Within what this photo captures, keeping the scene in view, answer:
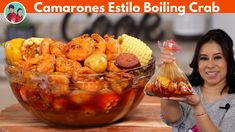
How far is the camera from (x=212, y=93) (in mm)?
1105

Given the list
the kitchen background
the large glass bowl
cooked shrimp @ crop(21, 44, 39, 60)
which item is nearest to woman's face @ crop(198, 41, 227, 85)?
the large glass bowl

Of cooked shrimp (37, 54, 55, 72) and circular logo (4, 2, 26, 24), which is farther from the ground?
circular logo (4, 2, 26, 24)

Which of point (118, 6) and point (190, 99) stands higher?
point (118, 6)

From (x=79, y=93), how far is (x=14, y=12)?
1.45 ft

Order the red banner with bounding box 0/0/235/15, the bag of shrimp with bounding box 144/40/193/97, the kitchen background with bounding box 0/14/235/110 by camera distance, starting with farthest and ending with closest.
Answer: the kitchen background with bounding box 0/14/235/110, the red banner with bounding box 0/0/235/15, the bag of shrimp with bounding box 144/40/193/97

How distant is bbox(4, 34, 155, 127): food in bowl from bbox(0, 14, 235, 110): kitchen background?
30.1 inches

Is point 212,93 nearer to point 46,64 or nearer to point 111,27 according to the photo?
point 46,64

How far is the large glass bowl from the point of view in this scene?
1040 millimetres

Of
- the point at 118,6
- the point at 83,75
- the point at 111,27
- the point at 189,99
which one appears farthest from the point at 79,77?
the point at 111,27

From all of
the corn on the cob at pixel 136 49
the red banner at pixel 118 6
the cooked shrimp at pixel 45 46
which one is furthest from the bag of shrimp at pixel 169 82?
the red banner at pixel 118 6

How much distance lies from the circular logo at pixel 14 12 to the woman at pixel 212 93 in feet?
1.69

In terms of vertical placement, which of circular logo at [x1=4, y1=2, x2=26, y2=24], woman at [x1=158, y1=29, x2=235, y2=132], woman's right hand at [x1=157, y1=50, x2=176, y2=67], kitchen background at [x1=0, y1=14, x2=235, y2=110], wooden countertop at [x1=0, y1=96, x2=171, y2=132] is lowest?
wooden countertop at [x1=0, y1=96, x2=171, y2=132]

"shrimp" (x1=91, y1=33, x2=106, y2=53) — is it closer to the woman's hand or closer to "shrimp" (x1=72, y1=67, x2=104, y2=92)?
"shrimp" (x1=72, y1=67, x2=104, y2=92)

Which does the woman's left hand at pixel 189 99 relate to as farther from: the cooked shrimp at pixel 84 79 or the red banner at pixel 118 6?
the red banner at pixel 118 6
